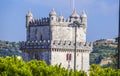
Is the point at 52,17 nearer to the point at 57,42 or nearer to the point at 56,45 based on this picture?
the point at 57,42

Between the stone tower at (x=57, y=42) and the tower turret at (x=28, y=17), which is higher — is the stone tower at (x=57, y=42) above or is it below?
below

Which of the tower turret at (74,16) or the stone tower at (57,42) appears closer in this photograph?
the stone tower at (57,42)

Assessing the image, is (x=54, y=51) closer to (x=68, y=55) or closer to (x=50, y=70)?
(x=68, y=55)

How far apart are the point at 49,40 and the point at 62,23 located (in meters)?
2.72

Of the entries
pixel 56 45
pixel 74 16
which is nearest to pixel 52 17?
pixel 74 16

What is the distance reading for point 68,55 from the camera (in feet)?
336

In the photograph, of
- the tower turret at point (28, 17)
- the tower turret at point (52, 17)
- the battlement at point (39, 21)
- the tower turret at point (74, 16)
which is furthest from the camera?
the tower turret at point (28, 17)

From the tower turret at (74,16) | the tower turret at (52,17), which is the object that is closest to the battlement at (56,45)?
the tower turret at (52,17)

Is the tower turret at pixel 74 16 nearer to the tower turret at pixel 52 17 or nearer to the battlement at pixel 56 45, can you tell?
the tower turret at pixel 52 17

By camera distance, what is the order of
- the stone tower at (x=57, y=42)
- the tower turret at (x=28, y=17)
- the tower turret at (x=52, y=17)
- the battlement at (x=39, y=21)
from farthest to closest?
the tower turret at (x=28, y=17), the battlement at (x=39, y=21), the tower turret at (x=52, y=17), the stone tower at (x=57, y=42)

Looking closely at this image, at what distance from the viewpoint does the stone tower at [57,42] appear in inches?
4035

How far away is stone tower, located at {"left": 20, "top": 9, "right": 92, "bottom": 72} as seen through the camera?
4035 inches

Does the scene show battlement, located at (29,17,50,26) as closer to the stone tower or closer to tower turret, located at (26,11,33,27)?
the stone tower

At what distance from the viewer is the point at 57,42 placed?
103 metres
